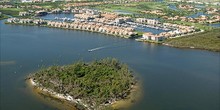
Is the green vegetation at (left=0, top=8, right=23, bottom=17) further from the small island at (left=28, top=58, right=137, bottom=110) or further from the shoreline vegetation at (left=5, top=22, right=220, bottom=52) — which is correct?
the small island at (left=28, top=58, right=137, bottom=110)

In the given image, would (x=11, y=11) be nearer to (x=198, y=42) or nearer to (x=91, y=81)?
(x=198, y=42)

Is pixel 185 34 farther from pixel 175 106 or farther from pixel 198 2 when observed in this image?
pixel 198 2

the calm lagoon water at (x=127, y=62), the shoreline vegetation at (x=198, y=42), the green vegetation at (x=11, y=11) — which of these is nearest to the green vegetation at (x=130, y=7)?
the green vegetation at (x=11, y=11)

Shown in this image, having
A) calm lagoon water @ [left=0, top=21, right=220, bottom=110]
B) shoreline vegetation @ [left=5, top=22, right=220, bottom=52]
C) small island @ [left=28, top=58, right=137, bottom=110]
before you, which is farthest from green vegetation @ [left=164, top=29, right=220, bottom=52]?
small island @ [left=28, top=58, right=137, bottom=110]

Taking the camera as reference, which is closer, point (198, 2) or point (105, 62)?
point (105, 62)

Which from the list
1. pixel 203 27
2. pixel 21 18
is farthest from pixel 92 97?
pixel 21 18

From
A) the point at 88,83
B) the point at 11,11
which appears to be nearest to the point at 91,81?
the point at 88,83

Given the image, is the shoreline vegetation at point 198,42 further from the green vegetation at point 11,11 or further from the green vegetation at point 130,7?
the green vegetation at point 11,11
